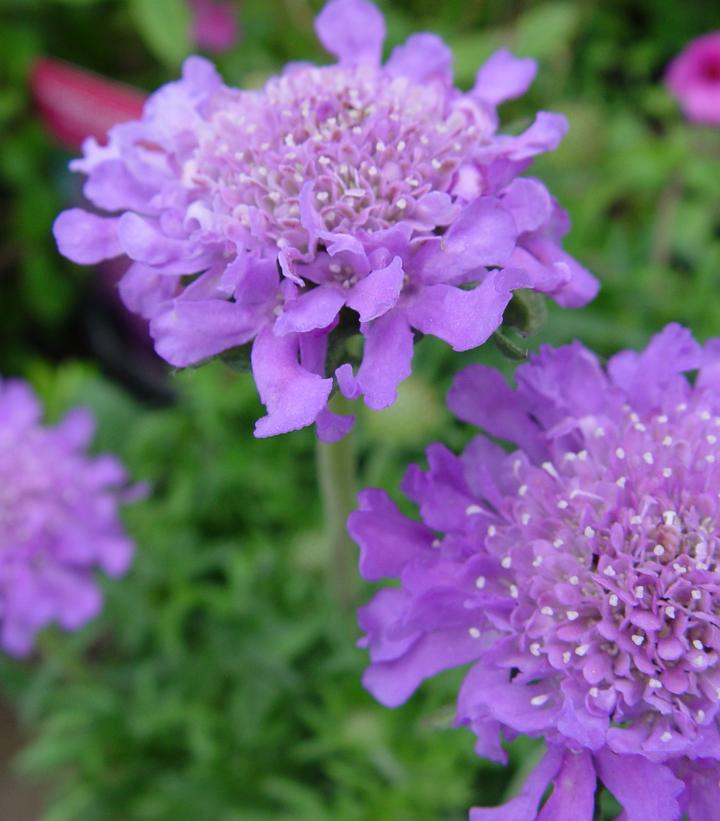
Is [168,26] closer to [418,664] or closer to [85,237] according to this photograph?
[85,237]

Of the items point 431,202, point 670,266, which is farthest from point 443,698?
point 670,266

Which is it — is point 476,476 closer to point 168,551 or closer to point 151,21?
point 168,551

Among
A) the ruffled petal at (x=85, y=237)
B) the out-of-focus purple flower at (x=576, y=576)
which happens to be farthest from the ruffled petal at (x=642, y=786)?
the ruffled petal at (x=85, y=237)

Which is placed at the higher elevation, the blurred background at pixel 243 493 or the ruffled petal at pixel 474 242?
the ruffled petal at pixel 474 242

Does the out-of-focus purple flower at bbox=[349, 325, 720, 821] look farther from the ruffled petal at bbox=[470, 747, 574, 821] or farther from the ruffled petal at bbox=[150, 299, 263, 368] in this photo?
the ruffled petal at bbox=[150, 299, 263, 368]

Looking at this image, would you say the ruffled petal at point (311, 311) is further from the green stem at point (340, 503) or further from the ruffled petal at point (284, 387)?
the green stem at point (340, 503)

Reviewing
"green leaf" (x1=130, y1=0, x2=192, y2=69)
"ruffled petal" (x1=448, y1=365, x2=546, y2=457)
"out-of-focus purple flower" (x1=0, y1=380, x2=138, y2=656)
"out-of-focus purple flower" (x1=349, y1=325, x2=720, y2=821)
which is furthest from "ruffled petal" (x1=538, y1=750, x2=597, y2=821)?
"green leaf" (x1=130, y1=0, x2=192, y2=69)
